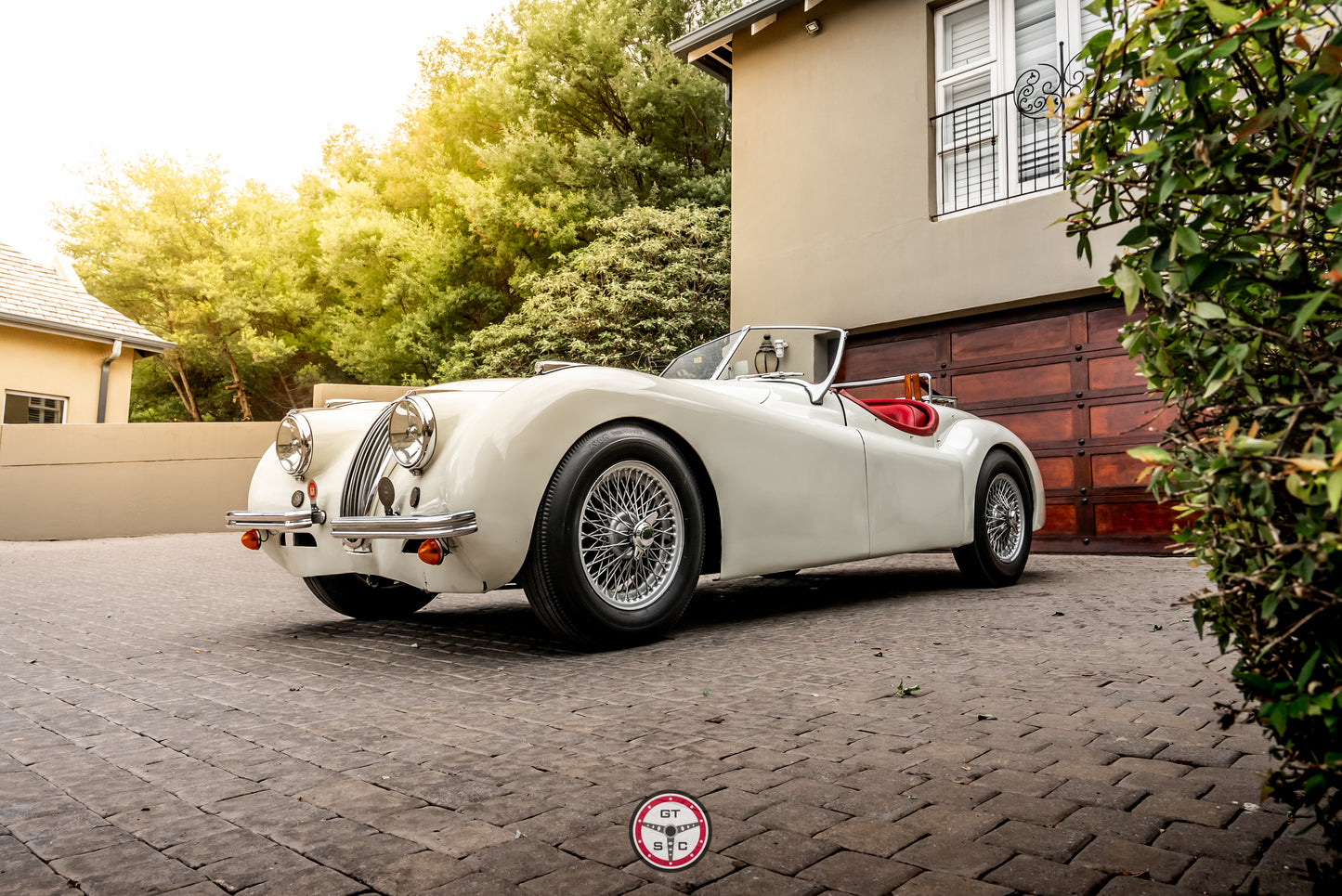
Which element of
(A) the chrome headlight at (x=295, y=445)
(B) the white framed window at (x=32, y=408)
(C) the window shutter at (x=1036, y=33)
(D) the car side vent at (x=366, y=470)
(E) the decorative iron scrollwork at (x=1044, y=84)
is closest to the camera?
(D) the car side vent at (x=366, y=470)

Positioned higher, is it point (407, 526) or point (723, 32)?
point (723, 32)

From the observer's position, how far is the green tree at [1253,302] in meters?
1.21

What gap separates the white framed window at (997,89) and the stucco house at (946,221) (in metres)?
0.02

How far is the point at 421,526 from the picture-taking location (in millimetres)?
3275

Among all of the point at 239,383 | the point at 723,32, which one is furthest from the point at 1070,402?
the point at 239,383

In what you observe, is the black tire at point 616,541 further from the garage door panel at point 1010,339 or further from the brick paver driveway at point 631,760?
the garage door panel at point 1010,339

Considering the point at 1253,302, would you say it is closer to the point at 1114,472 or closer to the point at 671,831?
the point at 671,831

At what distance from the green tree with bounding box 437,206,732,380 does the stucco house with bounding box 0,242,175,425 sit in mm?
8804

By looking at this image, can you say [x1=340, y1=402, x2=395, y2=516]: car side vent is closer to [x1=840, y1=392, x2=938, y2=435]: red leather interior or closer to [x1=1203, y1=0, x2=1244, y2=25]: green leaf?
[x1=840, y1=392, x2=938, y2=435]: red leather interior

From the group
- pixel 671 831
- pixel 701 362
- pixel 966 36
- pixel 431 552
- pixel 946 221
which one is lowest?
pixel 671 831

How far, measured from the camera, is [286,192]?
4244 centimetres

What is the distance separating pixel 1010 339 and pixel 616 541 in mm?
6748

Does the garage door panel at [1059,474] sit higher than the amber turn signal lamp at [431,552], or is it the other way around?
the garage door panel at [1059,474]

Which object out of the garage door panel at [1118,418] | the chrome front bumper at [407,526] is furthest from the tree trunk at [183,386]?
the chrome front bumper at [407,526]
